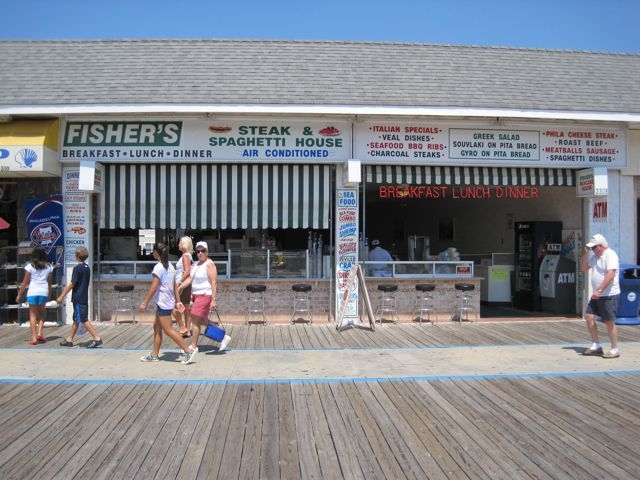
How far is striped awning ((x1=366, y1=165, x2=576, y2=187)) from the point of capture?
1036cm

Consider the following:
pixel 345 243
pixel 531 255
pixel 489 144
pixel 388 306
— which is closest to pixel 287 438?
pixel 345 243

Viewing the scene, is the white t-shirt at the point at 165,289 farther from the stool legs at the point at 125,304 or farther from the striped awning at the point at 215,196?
the stool legs at the point at 125,304

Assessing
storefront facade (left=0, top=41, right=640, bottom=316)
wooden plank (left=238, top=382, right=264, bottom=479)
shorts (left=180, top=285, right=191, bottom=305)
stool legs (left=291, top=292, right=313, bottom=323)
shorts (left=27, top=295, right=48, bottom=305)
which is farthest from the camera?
stool legs (left=291, top=292, right=313, bottom=323)

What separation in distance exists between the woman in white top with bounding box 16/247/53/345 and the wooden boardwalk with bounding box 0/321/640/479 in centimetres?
227

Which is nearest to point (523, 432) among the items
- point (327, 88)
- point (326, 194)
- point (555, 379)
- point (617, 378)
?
point (555, 379)

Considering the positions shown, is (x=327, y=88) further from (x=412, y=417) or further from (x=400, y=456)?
(x=400, y=456)

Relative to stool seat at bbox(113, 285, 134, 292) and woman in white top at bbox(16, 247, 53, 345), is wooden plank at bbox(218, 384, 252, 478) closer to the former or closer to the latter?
woman in white top at bbox(16, 247, 53, 345)

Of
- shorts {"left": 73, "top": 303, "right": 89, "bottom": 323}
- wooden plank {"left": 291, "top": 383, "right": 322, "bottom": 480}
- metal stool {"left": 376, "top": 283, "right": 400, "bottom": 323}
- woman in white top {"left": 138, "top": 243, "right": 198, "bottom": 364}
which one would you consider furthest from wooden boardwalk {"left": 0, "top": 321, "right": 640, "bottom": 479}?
metal stool {"left": 376, "top": 283, "right": 400, "bottom": 323}

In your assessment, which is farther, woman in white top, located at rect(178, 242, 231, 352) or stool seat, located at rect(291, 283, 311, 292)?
stool seat, located at rect(291, 283, 311, 292)

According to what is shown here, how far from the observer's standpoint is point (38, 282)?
8.41 m


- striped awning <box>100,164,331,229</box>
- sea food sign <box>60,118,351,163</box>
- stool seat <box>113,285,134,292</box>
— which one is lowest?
stool seat <box>113,285,134,292</box>

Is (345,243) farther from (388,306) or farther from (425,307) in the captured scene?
(425,307)

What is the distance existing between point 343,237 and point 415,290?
1.82 metres

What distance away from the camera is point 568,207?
1194 centimetres
